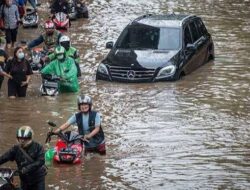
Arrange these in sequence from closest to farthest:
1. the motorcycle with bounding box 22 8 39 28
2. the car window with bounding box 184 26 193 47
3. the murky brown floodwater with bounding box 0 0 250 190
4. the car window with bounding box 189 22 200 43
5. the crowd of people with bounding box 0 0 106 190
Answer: the crowd of people with bounding box 0 0 106 190
the murky brown floodwater with bounding box 0 0 250 190
the car window with bounding box 184 26 193 47
the car window with bounding box 189 22 200 43
the motorcycle with bounding box 22 8 39 28

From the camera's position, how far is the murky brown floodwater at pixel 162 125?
500 inches

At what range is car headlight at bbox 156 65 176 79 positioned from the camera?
19969 mm

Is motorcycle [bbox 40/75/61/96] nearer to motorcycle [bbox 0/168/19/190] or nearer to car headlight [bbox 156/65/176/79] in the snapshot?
car headlight [bbox 156/65/176/79]

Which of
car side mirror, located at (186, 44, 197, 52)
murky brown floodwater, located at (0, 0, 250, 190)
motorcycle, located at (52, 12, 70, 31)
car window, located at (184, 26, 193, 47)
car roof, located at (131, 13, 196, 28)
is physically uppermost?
car roof, located at (131, 13, 196, 28)

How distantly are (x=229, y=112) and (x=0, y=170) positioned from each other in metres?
7.91

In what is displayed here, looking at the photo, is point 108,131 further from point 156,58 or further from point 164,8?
point 164,8

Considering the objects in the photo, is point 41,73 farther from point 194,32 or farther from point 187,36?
point 194,32

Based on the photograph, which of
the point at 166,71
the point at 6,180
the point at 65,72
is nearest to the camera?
the point at 6,180

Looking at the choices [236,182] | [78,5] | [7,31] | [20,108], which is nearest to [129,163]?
[236,182]

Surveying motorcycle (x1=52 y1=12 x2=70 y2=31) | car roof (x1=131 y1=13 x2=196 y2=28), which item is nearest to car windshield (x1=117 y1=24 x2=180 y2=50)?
car roof (x1=131 y1=13 x2=196 y2=28)

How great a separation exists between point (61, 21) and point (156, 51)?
717 centimetres

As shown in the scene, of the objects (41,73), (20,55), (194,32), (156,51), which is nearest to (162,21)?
(194,32)

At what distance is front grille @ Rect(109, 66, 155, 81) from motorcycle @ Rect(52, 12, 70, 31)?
285 inches

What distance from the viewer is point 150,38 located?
69.6ft
